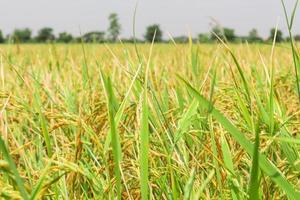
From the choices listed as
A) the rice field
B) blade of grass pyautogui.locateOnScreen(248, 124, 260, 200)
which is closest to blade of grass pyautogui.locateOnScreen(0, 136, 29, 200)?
the rice field

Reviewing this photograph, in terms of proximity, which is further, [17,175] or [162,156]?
[162,156]

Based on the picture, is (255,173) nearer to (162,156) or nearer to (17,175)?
(17,175)

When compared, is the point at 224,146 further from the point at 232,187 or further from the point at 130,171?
the point at 130,171

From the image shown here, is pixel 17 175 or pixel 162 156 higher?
pixel 17 175

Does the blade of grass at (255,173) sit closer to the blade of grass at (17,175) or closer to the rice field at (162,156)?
the rice field at (162,156)

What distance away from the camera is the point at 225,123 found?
1.63 feet

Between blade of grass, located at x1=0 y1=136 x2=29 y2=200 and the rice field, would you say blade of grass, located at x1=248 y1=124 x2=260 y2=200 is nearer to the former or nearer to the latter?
the rice field

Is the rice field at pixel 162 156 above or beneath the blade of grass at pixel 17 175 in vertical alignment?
beneath

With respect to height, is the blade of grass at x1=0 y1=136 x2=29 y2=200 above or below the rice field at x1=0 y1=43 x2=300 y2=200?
above

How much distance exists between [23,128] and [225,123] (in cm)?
81

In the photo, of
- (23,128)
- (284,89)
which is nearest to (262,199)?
(23,128)

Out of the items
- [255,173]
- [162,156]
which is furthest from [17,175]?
[162,156]

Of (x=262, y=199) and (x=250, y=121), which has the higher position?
(x=250, y=121)

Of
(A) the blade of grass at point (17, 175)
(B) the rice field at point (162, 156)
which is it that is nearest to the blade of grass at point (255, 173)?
(B) the rice field at point (162, 156)
